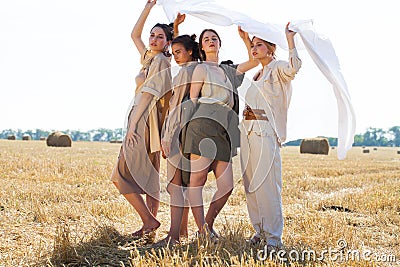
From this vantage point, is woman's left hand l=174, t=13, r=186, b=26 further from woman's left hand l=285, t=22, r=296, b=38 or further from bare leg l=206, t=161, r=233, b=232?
bare leg l=206, t=161, r=233, b=232

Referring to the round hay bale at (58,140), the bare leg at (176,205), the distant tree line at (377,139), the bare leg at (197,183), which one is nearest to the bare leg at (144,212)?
the bare leg at (176,205)

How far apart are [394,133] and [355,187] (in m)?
119

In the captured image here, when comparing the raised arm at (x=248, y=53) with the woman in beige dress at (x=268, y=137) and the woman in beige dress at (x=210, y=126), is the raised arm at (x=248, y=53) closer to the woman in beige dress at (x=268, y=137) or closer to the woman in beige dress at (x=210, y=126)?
the woman in beige dress at (x=268, y=137)

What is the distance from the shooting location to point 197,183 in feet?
14.1

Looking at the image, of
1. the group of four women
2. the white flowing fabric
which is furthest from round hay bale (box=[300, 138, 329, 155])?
the group of four women

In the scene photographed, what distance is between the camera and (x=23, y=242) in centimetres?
428

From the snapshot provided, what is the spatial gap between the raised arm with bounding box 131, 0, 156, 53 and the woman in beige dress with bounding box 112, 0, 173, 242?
19cm

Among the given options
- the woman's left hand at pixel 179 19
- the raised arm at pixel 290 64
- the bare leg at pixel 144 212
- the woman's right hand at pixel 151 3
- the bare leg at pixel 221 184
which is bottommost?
the bare leg at pixel 144 212

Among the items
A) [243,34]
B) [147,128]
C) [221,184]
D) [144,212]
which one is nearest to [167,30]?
[243,34]

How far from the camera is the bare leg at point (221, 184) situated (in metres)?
4.35

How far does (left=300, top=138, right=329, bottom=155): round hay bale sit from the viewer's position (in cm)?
2748

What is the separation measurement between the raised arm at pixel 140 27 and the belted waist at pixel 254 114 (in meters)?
1.31

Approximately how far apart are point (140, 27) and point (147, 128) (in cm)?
111

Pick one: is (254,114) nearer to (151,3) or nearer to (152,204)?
(152,204)
